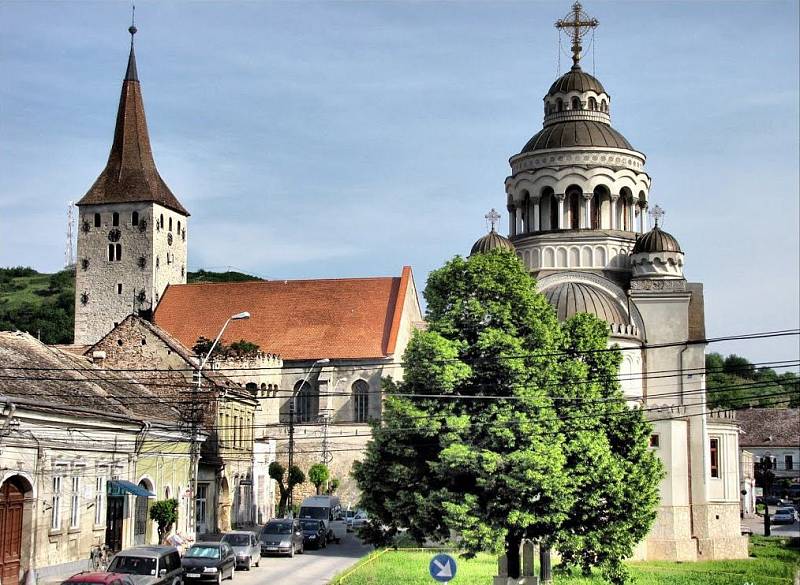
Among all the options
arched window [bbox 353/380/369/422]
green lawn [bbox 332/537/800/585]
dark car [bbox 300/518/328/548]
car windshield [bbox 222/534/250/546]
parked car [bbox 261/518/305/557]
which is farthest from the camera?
arched window [bbox 353/380/369/422]

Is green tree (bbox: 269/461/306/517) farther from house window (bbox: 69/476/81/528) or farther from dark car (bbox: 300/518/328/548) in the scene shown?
house window (bbox: 69/476/81/528)

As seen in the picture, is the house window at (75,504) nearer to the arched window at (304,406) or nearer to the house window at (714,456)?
the house window at (714,456)

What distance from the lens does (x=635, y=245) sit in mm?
69188

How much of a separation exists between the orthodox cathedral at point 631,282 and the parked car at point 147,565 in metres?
33.9

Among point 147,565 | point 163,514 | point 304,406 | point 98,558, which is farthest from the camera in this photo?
point 304,406

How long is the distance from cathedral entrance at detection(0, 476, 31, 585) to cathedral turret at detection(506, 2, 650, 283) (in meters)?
40.1

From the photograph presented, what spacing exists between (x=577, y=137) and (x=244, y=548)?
38227mm

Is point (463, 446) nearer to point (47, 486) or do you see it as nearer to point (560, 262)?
point (47, 486)

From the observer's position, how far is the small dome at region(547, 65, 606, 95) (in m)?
74.1

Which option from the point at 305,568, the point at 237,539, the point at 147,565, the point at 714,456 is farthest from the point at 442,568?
the point at 714,456

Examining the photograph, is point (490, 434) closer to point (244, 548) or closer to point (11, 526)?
point (244, 548)

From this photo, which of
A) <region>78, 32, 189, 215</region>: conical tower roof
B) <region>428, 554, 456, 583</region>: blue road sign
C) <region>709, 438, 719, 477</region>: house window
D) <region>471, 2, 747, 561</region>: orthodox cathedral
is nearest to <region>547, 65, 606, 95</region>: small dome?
<region>471, 2, 747, 561</region>: orthodox cathedral

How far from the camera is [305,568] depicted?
41406 mm

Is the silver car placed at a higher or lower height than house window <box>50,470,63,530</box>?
lower
